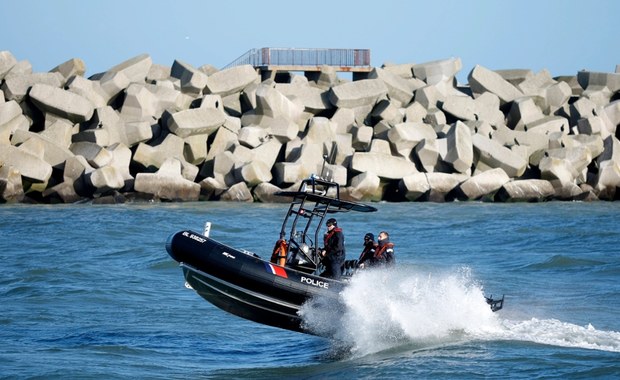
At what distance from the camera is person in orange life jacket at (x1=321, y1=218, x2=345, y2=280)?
13422mm

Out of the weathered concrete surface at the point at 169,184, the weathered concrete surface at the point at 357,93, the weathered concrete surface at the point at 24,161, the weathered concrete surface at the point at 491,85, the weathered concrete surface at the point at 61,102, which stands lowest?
the weathered concrete surface at the point at 169,184

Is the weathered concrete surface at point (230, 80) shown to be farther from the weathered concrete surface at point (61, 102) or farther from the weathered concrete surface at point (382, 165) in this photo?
the weathered concrete surface at point (382, 165)

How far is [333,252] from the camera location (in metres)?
13.5

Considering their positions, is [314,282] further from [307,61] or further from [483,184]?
[307,61]

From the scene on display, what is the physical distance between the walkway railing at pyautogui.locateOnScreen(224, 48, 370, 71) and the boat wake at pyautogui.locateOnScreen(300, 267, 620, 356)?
24038 millimetres

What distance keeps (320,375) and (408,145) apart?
711 inches

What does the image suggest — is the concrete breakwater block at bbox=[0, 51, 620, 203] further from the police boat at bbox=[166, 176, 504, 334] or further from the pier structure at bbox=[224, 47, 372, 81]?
the police boat at bbox=[166, 176, 504, 334]

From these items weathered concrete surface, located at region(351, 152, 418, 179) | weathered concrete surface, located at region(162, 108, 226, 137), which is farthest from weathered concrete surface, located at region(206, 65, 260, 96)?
weathered concrete surface, located at region(351, 152, 418, 179)

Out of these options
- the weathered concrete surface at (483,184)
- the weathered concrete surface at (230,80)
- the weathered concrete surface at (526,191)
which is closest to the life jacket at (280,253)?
the weathered concrete surface at (483,184)

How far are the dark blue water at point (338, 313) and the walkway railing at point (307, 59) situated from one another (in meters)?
13.2

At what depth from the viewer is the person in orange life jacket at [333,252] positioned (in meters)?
13.4

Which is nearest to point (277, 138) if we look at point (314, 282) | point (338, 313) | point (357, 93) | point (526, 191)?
point (357, 93)

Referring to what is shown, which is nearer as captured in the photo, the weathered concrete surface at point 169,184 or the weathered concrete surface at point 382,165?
the weathered concrete surface at point 169,184

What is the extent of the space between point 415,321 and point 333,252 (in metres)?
1.34
